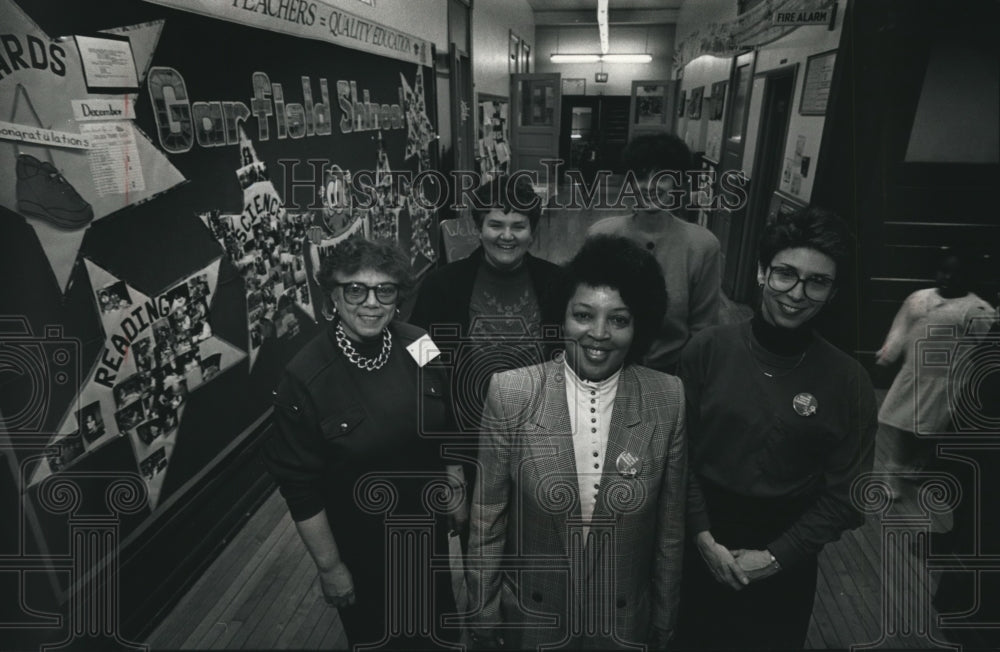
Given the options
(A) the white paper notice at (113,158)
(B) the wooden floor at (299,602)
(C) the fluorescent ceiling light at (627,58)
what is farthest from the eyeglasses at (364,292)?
(C) the fluorescent ceiling light at (627,58)

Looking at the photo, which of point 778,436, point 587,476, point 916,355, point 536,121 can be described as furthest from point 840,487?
point 536,121

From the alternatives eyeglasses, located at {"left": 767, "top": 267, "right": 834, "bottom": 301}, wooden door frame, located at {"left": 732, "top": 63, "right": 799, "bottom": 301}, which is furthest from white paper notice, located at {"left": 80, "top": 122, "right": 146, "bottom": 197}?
wooden door frame, located at {"left": 732, "top": 63, "right": 799, "bottom": 301}

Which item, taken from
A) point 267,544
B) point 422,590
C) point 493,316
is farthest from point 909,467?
point 267,544

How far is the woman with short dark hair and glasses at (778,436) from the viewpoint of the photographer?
1.58 m

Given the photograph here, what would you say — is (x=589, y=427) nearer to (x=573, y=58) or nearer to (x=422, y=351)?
(x=422, y=351)

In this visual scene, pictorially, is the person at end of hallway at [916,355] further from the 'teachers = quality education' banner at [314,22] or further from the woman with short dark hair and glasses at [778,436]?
the 'teachers = quality education' banner at [314,22]

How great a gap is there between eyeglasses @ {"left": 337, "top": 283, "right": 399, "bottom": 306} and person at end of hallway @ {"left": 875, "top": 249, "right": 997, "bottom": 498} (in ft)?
9.48

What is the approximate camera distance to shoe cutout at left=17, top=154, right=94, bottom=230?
5.83 feet

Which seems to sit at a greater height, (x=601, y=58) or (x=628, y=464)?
(x=601, y=58)

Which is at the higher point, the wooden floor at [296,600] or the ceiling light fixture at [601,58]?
the ceiling light fixture at [601,58]

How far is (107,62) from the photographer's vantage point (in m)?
2.06

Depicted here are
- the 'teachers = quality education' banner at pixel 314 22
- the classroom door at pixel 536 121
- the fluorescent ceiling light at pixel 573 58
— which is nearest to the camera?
the 'teachers = quality education' banner at pixel 314 22

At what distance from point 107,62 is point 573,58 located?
1429 cm

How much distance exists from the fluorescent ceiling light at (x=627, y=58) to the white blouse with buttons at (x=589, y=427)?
14791mm
